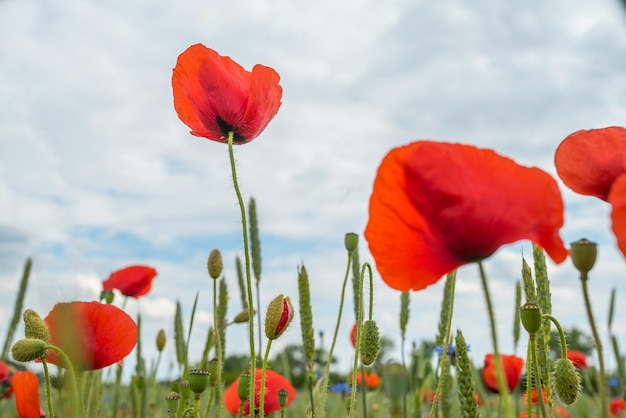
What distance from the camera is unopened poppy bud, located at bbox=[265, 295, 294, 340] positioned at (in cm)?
129

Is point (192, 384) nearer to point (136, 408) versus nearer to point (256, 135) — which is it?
point (256, 135)

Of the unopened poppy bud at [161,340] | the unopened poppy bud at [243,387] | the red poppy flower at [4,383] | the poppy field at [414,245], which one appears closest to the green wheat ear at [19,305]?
the red poppy flower at [4,383]

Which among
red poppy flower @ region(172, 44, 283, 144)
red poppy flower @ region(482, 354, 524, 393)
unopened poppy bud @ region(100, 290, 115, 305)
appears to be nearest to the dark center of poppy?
red poppy flower @ region(172, 44, 283, 144)

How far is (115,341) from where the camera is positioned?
1381mm

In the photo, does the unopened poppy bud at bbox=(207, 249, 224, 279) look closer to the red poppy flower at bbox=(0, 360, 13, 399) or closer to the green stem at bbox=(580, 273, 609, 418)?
the green stem at bbox=(580, 273, 609, 418)

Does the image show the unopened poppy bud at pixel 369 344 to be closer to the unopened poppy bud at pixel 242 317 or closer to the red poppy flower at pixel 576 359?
the red poppy flower at pixel 576 359

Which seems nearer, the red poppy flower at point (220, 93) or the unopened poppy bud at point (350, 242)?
the red poppy flower at point (220, 93)

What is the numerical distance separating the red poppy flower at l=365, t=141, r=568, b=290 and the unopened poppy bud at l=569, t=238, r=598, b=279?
8 cm

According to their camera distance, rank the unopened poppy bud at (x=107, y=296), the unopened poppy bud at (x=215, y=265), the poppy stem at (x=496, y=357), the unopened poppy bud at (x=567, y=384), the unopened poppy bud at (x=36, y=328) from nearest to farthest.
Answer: the poppy stem at (x=496, y=357) → the unopened poppy bud at (x=567, y=384) → the unopened poppy bud at (x=36, y=328) → the unopened poppy bud at (x=215, y=265) → the unopened poppy bud at (x=107, y=296)

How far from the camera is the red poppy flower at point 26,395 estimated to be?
1465 millimetres

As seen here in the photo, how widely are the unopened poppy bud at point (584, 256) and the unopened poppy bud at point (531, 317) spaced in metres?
0.09

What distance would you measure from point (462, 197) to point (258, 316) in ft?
4.90

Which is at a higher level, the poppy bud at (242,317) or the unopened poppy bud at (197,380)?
the poppy bud at (242,317)

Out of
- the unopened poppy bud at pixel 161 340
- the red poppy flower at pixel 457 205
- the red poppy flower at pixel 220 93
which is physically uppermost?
the red poppy flower at pixel 220 93
